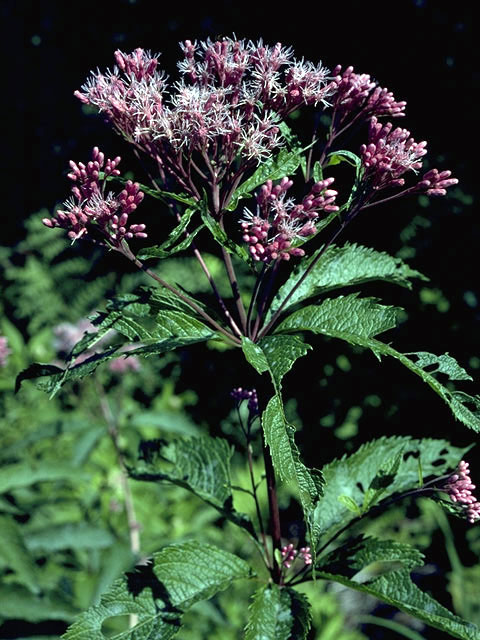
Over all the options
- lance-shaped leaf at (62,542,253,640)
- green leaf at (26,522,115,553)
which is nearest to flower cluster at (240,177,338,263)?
lance-shaped leaf at (62,542,253,640)

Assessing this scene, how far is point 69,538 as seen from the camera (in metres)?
2.45

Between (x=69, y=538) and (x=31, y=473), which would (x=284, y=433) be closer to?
(x=31, y=473)

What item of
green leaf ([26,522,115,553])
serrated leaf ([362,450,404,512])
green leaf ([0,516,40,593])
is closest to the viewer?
serrated leaf ([362,450,404,512])

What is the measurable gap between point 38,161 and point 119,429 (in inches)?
44.4

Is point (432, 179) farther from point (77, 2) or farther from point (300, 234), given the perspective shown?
point (77, 2)

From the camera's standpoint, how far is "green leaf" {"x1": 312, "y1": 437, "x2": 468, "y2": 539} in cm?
143

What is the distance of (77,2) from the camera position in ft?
6.75

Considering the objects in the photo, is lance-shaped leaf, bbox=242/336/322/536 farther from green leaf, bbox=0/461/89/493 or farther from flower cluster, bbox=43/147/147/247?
green leaf, bbox=0/461/89/493

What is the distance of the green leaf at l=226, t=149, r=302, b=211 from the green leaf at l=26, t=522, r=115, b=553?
1758 mm

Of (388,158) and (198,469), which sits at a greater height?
(388,158)

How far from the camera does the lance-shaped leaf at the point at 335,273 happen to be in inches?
50.4

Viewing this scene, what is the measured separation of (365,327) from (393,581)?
51 cm

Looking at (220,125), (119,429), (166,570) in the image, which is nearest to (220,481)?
(166,570)

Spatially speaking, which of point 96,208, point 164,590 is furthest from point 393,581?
point 96,208
